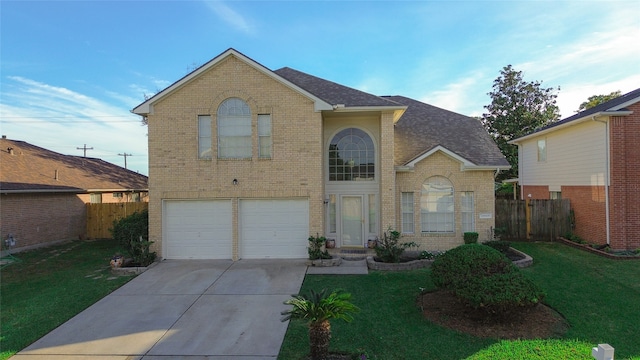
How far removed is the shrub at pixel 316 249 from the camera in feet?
36.1

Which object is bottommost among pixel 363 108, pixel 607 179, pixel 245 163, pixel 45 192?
pixel 45 192

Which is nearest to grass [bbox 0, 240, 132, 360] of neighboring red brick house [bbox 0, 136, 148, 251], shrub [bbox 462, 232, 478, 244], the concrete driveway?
the concrete driveway

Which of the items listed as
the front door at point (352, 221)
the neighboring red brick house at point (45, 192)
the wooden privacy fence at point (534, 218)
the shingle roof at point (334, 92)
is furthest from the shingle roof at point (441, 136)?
the neighboring red brick house at point (45, 192)

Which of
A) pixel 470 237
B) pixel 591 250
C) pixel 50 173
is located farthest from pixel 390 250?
pixel 50 173

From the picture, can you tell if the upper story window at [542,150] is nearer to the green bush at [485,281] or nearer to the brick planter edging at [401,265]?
the brick planter edging at [401,265]

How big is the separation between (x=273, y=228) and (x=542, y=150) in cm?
1494

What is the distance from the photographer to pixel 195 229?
1184 centimetres

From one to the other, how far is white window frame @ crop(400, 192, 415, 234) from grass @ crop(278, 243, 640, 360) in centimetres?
282

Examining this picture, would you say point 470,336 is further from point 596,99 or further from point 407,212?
point 596,99

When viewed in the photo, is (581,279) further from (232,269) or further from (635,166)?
(232,269)

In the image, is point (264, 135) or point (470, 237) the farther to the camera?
point (470, 237)

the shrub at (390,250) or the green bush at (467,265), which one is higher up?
the green bush at (467,265)

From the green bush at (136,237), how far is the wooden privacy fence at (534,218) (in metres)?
14.5

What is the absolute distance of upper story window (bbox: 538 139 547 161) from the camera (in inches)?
655
